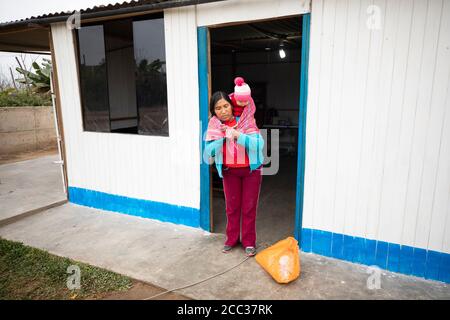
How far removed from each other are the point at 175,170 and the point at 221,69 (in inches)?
327

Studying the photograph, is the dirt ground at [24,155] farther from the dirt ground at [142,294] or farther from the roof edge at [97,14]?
the dirt ground at [142,294]

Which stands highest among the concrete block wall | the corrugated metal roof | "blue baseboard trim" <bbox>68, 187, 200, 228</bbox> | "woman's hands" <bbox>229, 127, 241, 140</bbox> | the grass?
the corrugated metal roof

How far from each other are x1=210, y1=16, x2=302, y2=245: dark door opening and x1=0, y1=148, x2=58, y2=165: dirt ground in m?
5.96

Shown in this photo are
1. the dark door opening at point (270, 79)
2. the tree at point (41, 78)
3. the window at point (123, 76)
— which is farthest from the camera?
the tree at point (41, 78)

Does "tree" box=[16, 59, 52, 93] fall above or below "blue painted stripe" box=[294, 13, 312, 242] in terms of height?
above

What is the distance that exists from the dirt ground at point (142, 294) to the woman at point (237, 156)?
103cm

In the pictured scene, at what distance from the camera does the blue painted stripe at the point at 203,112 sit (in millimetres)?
4061

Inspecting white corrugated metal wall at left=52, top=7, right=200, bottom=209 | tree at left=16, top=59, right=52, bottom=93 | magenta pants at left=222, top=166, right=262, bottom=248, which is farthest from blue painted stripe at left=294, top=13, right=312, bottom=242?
tree at left=16, top=59, right=52, bottom=93

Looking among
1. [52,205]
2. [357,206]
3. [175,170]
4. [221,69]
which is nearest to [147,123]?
[175,170]

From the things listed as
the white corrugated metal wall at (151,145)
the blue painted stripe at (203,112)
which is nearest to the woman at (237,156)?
the blue painted stripe at (203,112)

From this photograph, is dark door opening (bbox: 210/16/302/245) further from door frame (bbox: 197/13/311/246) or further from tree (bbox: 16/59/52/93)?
tree (bbox: 16/59/52/93)

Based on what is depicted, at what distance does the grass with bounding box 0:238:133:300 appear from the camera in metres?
3.16

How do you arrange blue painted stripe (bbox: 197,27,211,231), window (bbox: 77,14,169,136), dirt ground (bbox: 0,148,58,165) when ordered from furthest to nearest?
dirt ground (bbox: 0,148,58,165), window (bbox: 77,14,169,136), blue painted stripe (bbox: 197,27,211,231)

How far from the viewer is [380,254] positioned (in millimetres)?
3420
